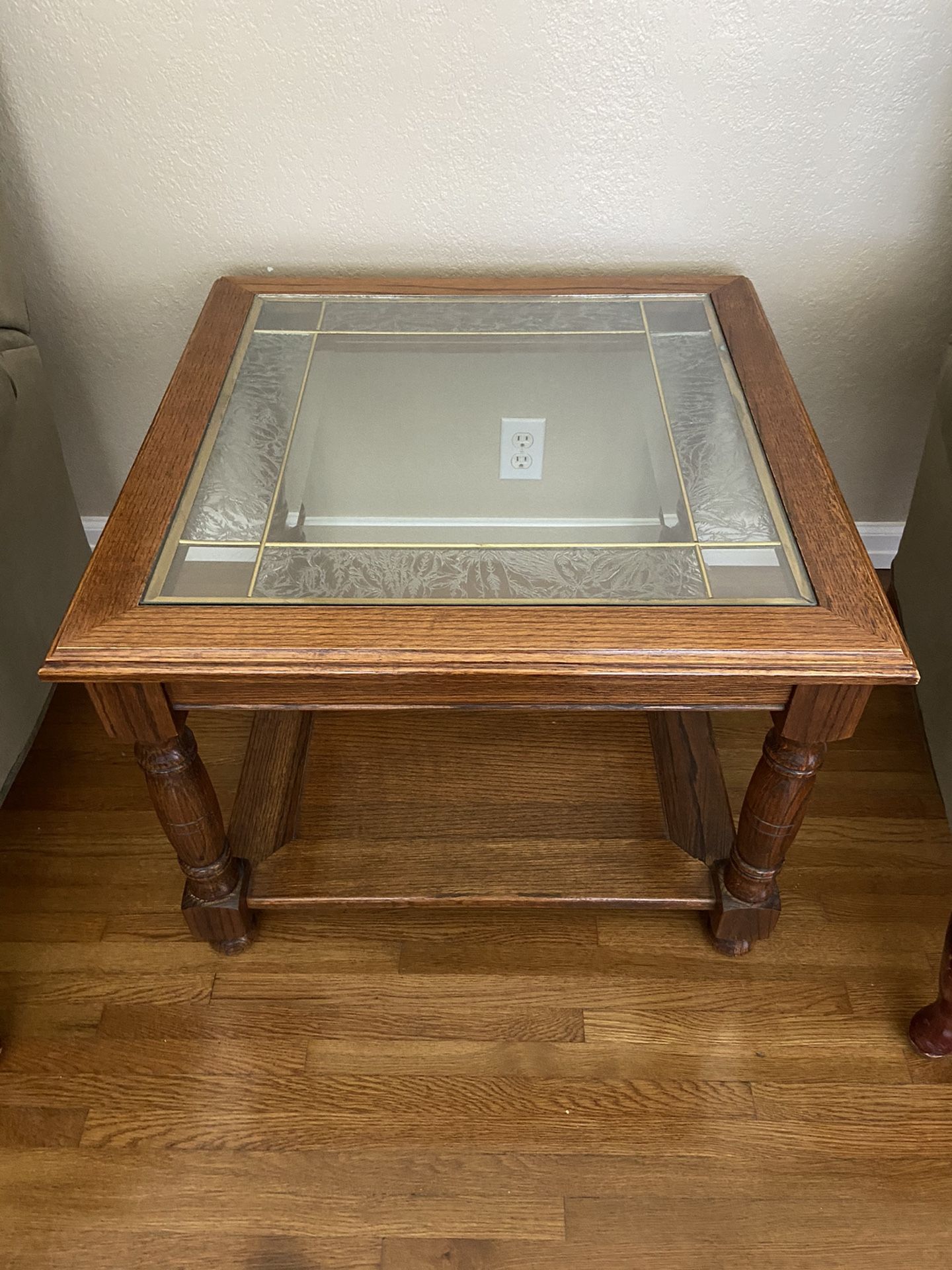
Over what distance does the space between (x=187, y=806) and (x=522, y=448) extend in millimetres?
481

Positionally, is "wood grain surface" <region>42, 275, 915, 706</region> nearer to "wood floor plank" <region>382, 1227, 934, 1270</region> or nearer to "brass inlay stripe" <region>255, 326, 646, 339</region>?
"brass inlay stripe" <region>255, 326, 646, 339</region>

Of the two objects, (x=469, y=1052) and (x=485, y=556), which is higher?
(x=485, y=556)

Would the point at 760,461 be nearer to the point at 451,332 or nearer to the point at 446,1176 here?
the point at 451,332

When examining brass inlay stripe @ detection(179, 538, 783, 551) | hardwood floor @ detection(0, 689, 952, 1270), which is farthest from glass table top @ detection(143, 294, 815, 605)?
hardwood floor @ detection(0, 689, 952, 1270)

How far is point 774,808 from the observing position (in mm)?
885

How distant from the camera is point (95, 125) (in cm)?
108

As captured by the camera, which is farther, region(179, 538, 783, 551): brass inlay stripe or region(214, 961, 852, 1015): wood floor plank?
region(214, 961, 852, 1015): wood floor plank

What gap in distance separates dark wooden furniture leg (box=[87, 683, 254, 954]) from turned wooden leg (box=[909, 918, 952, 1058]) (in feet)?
2.33

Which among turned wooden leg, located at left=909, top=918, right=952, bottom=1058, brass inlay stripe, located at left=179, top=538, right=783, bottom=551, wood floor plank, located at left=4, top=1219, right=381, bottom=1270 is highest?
brass inlay stripe, located at left=179, top=538, right=783, bottom=551

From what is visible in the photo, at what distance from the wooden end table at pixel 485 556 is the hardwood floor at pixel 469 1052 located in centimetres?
8

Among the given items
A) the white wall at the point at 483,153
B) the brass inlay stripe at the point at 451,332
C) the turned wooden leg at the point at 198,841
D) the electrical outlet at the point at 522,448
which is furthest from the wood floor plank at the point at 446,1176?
the white wall at the point at 483,153

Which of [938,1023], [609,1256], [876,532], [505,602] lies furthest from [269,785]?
[876,532]

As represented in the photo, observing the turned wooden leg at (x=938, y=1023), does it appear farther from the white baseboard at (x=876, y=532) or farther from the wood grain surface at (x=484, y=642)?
the white baseboard at (x=876, y=532)

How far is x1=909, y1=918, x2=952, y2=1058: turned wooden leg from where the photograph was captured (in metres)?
0.91
